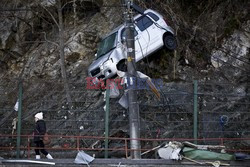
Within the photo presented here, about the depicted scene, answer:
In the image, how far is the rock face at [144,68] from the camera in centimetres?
1329

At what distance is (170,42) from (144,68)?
1502 mm

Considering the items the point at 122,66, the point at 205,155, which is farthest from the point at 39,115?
the point at 122,66

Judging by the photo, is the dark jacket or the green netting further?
the dark jacket

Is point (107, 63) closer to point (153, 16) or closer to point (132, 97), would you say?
point (153, 16)

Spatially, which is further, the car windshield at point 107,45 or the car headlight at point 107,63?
the car windshield at point 107,45

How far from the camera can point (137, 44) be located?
17156 mm

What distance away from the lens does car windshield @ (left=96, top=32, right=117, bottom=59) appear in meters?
17.3

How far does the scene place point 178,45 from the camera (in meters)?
18.4

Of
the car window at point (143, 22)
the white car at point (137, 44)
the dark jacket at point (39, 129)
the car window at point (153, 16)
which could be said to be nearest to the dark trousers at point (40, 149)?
the dark jacket at point (39, 129)

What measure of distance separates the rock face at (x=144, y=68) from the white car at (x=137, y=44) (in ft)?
1.88

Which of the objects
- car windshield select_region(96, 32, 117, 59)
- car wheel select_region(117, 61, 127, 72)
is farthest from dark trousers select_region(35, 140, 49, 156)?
car windshield select_region(96, 32, 117, 59)

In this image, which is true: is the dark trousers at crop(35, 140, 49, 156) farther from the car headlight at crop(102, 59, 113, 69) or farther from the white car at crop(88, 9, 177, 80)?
the car headlight at crop(102, 59, 113, 69)

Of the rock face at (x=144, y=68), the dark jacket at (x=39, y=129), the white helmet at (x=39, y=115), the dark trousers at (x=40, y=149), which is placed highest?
the rock face at (x=144, y=68)

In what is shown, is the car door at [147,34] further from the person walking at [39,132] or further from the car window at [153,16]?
the person walking at [39,132]
